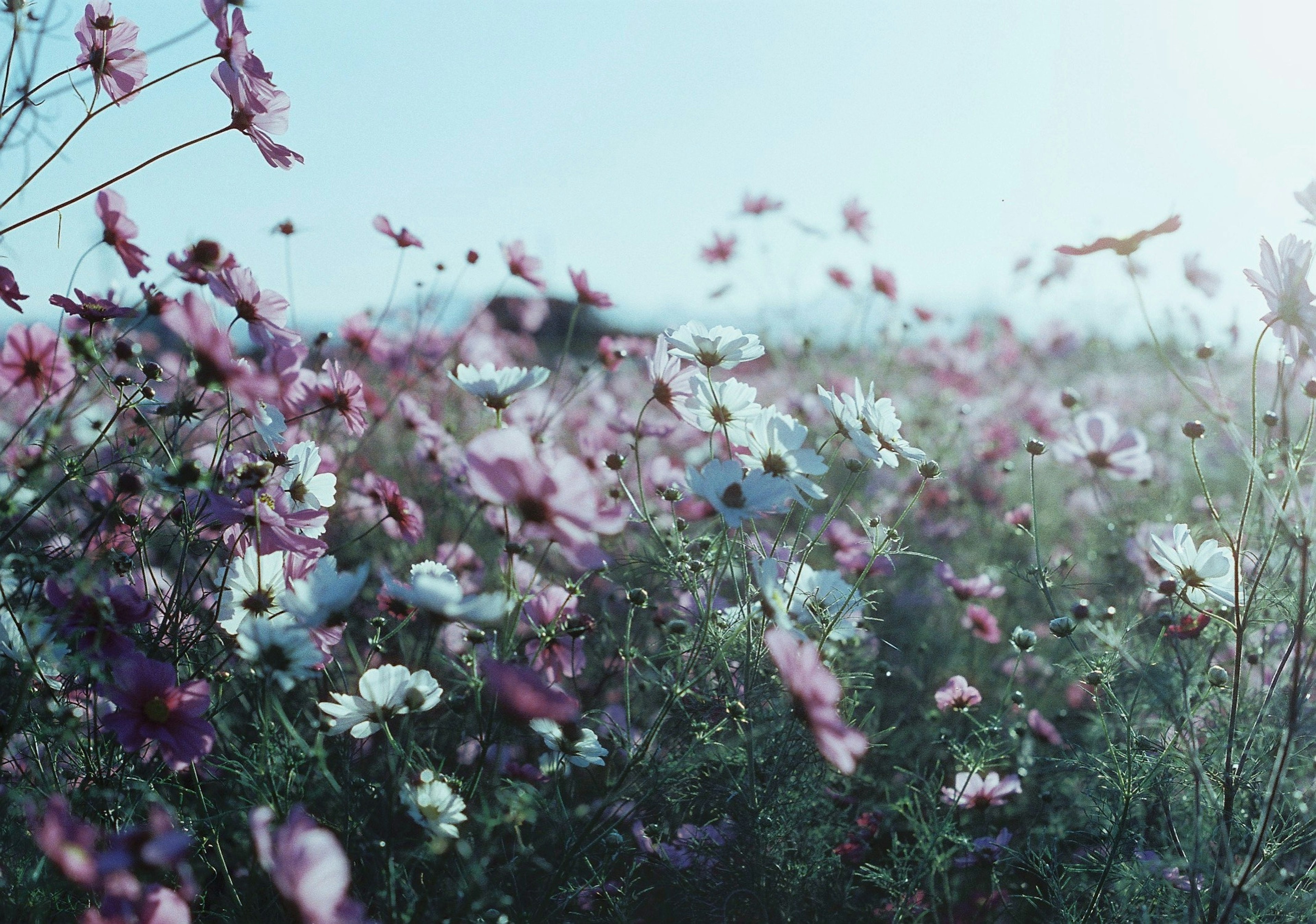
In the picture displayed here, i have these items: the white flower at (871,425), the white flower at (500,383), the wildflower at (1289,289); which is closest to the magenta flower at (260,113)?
the white flower at (500,383)

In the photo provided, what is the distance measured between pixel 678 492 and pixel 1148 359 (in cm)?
580

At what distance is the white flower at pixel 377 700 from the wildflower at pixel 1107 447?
56.0 inches

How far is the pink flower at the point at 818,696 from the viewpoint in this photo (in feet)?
2.60

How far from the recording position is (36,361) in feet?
3.79

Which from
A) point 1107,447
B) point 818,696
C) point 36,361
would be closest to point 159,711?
point 36,361

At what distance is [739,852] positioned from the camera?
1.12m

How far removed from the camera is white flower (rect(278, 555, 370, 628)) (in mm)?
705

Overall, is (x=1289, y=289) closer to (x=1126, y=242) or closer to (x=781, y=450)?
(x=1126, y=242)

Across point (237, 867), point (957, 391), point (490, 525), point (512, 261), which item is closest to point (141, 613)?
point (237, 867)

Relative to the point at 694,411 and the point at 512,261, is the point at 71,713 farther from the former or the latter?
the point at 512,261

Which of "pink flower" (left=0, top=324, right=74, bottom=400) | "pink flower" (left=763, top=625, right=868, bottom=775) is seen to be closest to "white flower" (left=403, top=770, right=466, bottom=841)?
"pink flower" (left=763, top=625, right=868, bottom=775)

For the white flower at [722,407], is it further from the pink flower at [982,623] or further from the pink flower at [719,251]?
the pink flower at [719,251]

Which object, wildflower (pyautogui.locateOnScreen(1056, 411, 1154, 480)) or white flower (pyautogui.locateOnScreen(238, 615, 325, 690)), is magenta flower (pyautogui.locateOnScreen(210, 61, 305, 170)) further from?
wildflower (pyautogui.locateOnScreen(1056, 411, 1154, 480))

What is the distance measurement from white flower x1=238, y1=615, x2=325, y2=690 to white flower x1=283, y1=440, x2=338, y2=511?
0.33 metres
